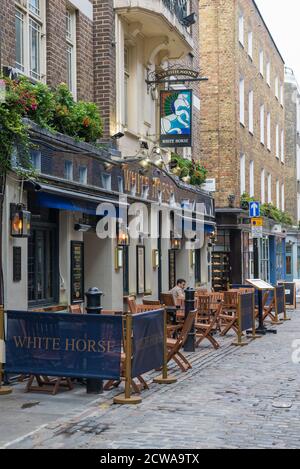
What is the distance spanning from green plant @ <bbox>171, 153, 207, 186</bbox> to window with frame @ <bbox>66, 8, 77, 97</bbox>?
679 centimetres

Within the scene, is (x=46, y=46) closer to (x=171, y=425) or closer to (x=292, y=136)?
(x=171, y=425)

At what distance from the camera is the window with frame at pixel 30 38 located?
12.7 meters

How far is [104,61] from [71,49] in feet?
3.48

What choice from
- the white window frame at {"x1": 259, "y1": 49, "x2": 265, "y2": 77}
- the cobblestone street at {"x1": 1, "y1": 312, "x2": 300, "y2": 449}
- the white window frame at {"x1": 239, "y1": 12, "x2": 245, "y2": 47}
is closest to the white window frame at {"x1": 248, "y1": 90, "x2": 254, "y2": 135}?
the white window frame at {"x1": 259, "y1": 49, "x2": 265, "y2": 77}

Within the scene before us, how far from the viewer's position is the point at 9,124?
33.9 ft

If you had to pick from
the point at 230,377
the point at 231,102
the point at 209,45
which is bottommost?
the point at 230,377

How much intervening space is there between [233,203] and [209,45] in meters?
6.63

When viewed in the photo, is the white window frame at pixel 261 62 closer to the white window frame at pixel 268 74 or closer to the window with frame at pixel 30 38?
the white window frame at pixel 268 74

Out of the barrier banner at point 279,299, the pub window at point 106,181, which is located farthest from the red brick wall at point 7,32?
the barrier banner at point 279,299

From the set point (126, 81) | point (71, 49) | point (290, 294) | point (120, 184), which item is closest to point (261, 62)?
point (290, 294)

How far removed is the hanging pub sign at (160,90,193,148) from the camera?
19.4m

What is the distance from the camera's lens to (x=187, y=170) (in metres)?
22.8

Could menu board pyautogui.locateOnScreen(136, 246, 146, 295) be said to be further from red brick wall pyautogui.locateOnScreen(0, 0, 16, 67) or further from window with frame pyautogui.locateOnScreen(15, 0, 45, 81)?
red brick wall pyautogui.locateOnScreen(0, 0, 16, 67)
